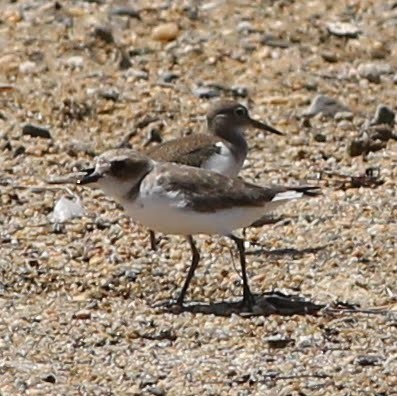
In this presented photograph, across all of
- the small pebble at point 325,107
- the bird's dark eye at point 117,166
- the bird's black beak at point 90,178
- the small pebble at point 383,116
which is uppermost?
the bird's dark eye at point 117,166

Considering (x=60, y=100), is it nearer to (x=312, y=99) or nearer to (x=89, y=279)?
(x=312, y=99)

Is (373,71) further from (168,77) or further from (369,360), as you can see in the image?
(369,360)

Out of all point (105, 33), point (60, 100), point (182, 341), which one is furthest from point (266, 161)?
point (182, 341)

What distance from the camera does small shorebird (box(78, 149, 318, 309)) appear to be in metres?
8.56

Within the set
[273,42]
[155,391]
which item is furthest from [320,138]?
[155,391]

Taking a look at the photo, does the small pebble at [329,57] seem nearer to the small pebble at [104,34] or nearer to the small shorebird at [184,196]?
the small pebble at [104,34]

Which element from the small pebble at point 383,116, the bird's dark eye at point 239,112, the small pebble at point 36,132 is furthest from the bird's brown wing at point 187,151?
the small pebble at point 383,116

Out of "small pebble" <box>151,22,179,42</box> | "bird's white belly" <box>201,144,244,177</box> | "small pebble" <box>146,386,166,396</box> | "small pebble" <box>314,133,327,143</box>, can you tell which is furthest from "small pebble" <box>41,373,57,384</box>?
"small pebble" <box>151,22,179,42</box>

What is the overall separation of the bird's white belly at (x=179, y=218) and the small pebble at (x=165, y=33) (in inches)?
206

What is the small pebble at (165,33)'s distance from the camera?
45.1 feet

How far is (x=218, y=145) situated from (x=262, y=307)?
7.12 feet

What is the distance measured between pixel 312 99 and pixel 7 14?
275 cm

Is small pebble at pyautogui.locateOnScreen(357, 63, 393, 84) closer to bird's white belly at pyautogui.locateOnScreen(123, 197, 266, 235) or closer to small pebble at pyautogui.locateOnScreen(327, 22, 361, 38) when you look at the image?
small pebble at pyautogui.locateOnScreen(327, 22, 361, 38)

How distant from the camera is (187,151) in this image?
33.6 feet
